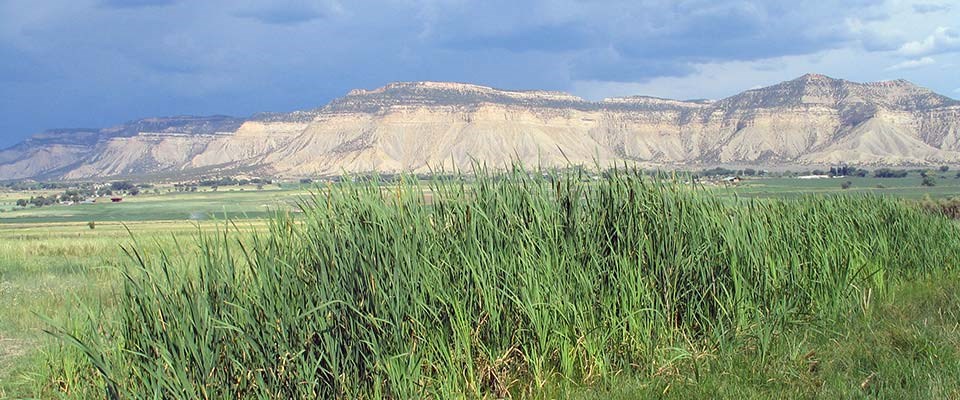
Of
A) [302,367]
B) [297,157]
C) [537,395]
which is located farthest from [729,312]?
[297,157]

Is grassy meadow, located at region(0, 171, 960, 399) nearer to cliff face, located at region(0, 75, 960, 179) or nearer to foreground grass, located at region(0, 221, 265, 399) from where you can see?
foreground grass, located at region(0, 221, 265, 399)

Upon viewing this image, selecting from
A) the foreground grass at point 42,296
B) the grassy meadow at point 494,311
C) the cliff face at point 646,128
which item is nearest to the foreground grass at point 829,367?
the grassy meadow at point 494,311

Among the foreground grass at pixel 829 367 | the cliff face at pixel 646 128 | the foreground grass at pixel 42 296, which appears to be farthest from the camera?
the cliff face at pixel 646 128

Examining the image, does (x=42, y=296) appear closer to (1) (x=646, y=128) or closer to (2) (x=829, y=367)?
(2) (x=829, y=367)

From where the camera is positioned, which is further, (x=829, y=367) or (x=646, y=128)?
(x=646, y=128)

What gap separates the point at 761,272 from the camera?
6.73 metres

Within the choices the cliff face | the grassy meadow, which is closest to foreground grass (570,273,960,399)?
the grassy meadow

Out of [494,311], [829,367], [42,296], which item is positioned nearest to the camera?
[494,311]

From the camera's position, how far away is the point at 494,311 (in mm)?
5105

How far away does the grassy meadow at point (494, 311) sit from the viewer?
472 cm

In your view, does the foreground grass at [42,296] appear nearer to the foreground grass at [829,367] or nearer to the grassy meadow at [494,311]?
the grassy meadow at [494,311]

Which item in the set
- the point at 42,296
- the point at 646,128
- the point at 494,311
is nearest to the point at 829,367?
the point at 494,311

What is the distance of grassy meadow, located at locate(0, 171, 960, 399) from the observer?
4.72 m

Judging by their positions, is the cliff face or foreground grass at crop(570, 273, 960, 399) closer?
foreground grass at crop(570, 273, 960, 399)
